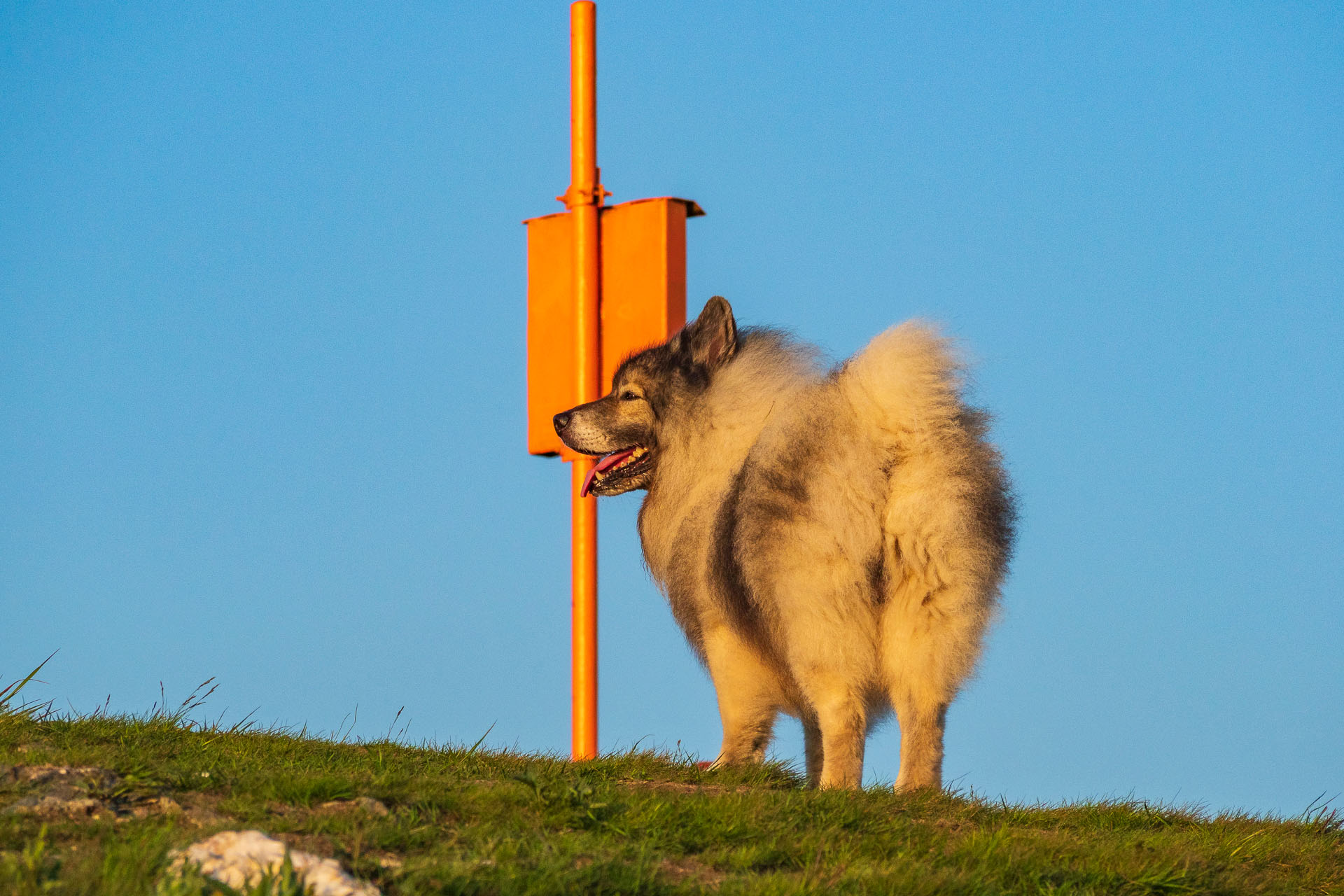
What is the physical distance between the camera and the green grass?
3.68m

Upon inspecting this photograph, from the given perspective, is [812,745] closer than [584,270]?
Yes

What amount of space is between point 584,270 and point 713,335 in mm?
1036

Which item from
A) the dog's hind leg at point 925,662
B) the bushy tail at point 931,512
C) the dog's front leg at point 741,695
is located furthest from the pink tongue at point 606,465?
the dog's hind leg at point 925,662

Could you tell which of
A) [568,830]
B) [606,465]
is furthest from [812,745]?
[568,830]

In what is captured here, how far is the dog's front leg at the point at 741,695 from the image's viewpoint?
686 centimetres

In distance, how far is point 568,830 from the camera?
4.42 metres

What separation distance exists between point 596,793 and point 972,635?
217 centimetres

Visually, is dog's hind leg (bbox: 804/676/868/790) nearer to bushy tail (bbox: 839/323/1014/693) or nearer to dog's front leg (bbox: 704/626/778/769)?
bushy tail (bbox: 839/323/1014/693)

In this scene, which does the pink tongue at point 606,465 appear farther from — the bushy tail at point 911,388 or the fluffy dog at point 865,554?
the bushy tail at point 911,388

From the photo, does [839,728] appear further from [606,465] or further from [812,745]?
[606,465]

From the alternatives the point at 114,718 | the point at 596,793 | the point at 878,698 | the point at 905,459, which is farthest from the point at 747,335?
the point at 114,718

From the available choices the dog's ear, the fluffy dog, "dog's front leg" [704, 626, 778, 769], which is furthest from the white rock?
the dog's ear

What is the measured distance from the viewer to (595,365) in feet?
26.0

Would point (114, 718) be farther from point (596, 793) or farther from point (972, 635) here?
point (972, 635)
